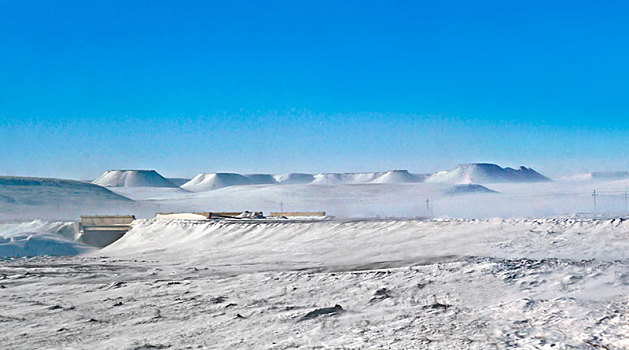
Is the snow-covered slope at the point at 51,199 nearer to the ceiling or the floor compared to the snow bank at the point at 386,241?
nearer to the ceiling

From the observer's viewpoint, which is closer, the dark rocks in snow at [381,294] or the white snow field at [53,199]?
the dark rocks in snow at [381,294]

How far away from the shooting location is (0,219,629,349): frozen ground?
375 inches

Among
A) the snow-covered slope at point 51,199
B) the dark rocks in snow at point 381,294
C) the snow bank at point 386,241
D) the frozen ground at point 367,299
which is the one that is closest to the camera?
the frozen ground at point 367,299

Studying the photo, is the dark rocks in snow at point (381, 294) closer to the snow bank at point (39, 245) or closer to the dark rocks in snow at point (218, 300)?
the dark rocks in snow at point (218, 300)

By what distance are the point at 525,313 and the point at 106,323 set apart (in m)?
8.18

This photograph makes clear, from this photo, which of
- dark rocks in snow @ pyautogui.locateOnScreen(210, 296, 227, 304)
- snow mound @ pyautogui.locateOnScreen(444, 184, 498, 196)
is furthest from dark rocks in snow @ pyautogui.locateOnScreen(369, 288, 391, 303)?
snow mound @ pyautogui.locateOnScreen(444, 184, 498, 196)

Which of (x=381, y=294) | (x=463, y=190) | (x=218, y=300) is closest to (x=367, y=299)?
(x=381, y=294)

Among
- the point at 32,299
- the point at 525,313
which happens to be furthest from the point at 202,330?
the point at 32,299

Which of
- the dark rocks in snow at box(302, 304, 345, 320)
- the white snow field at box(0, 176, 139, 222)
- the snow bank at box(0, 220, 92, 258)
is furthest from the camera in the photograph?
the white snow field at box(0, 176, 139, 222)

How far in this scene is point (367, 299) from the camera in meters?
12.3

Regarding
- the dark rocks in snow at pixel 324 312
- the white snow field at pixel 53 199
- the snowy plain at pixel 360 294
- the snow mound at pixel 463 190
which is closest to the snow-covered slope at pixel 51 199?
the white snow field at pixel 53 199

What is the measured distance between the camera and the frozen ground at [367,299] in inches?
375

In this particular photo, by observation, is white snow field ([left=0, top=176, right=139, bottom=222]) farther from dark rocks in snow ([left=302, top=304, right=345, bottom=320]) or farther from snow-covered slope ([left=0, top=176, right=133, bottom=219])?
dark rocks in snow ([left=302, top=304, right=345, bottom=320])

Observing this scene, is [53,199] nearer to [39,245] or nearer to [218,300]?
[39,245]
